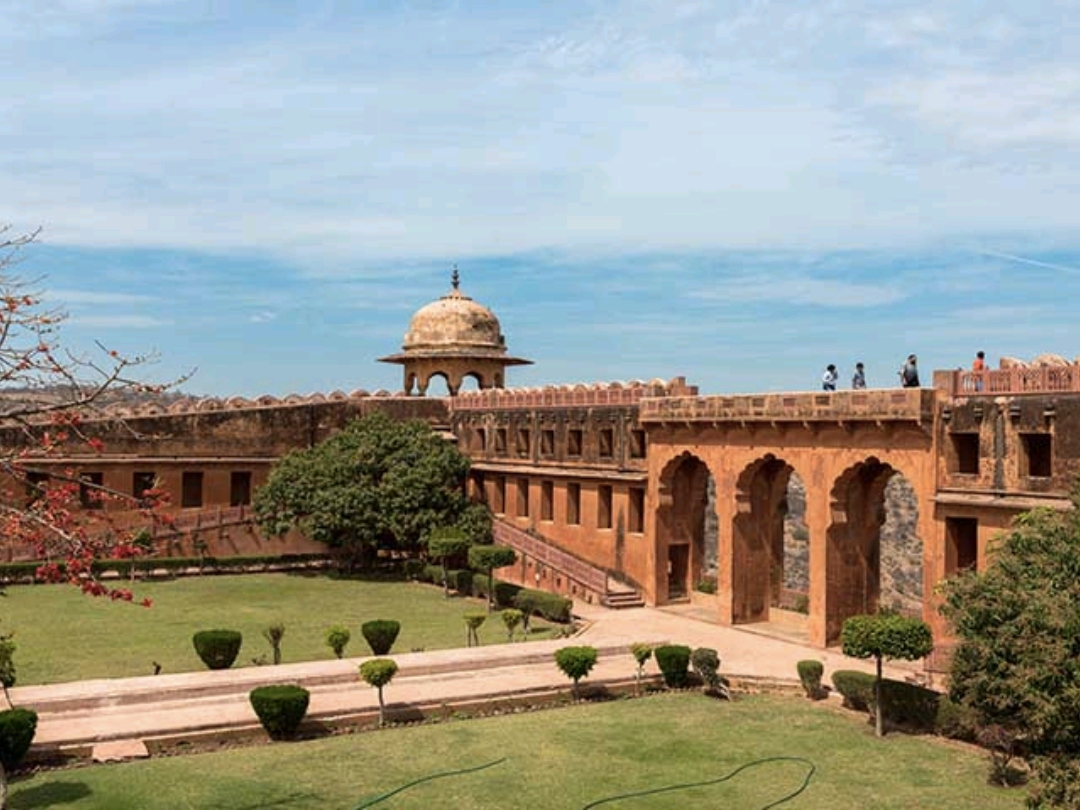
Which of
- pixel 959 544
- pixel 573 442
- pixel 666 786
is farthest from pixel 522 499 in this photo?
pixel 666 786

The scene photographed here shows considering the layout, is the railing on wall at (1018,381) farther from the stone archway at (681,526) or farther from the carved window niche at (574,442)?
the carved window niche at (574,442)

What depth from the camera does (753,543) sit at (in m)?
30.2

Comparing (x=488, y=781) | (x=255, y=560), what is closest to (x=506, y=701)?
(x=488, y=781)

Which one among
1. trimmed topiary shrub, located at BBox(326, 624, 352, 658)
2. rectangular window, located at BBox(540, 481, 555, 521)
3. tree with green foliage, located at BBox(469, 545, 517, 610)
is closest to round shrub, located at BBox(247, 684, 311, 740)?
trimmed topiary shrub, located at BBox(326, 624, 352, 658)

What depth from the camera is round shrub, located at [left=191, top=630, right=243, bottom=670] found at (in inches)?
896

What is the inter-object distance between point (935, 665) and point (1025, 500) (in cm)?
386

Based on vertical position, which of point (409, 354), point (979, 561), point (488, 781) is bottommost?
point (488, 781)

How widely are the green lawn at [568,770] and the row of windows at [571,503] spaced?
43.8 ft

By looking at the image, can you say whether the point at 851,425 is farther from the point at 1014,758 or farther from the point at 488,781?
the point at 488,781

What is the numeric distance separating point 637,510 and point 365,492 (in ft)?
31.2

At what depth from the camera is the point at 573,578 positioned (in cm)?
3334

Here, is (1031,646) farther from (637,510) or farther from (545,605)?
(637,510)

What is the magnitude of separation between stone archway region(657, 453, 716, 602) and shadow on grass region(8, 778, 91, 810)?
19.4 m

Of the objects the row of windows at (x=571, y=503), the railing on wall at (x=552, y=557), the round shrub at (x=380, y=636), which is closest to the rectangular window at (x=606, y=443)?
the row of windows at (x=571, y=503)
